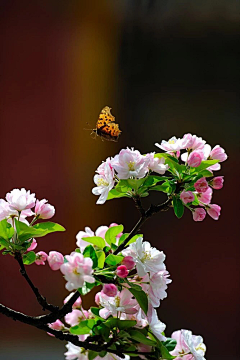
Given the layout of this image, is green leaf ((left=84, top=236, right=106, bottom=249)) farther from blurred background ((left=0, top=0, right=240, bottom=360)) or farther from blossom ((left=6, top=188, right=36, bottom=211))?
blurred background ((left=0, top=0, right=240, bottom=360))

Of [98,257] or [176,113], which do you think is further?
[176,113]

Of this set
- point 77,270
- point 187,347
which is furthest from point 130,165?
point 187,347

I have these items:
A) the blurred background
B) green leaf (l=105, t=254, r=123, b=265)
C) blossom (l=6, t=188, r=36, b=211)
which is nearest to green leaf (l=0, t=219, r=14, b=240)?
blossom (l=6, t=188, r=36, b=211)

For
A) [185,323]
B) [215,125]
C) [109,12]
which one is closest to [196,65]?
[215,125]

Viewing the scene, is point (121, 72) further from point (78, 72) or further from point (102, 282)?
point (102, 282)

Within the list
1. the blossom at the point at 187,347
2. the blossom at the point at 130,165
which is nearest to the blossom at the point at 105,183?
the blossom at the point at 130,165

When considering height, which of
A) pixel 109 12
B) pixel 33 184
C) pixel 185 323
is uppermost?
pixel 109 12

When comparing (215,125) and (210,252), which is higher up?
(215,125)

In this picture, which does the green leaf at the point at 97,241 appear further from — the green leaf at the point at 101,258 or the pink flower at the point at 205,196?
the pink flower at the point at 205,196
